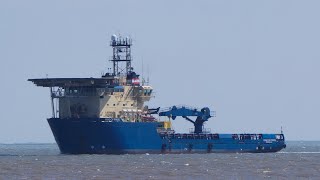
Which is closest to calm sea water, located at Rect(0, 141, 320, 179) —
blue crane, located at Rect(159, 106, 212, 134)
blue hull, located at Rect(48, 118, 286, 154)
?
blue hull, located at Rect(48, 118, 286, 154)

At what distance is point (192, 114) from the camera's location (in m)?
135

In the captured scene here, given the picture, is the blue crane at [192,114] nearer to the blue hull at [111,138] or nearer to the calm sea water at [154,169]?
the blue hull at [111,138]

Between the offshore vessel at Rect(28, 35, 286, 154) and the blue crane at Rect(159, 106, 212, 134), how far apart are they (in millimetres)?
116

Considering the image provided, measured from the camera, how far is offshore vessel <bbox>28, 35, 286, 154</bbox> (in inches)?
4815

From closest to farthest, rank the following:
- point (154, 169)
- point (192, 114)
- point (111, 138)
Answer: point (154, 169) < point (111, 138) < point (192, 114)

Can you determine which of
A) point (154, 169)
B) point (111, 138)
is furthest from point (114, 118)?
point (154, 169)

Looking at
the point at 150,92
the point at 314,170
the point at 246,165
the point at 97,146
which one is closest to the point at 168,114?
the point at 150,92

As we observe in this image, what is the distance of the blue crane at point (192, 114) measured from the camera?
133125 mm

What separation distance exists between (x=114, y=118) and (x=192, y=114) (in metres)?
14.2

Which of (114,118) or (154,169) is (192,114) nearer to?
(114,118)

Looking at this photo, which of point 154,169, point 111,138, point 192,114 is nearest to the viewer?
point 154,169

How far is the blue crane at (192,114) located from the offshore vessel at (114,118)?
116 millimetres

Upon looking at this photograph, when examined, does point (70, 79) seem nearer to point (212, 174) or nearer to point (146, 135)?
point (146, 135)

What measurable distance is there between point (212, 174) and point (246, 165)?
52.0ft
